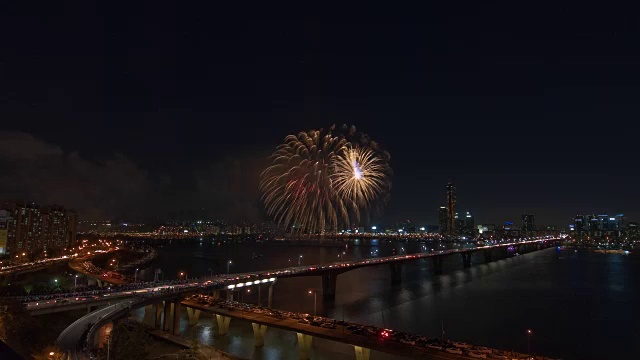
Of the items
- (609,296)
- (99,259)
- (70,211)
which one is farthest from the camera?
(70,211)

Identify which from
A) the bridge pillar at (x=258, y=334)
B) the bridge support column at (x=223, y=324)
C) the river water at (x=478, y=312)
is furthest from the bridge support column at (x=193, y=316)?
the bridge pillar at (x=258, y=334)

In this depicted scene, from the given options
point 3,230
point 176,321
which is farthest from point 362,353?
point 3,230

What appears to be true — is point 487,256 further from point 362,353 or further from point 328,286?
point 362,353

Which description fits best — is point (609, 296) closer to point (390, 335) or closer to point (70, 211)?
point (390, 335)

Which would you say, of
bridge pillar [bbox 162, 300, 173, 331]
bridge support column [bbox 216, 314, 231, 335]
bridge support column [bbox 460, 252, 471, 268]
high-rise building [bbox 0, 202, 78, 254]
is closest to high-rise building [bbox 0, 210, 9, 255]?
high-rise building [bbox 0, 202, 78, 254]


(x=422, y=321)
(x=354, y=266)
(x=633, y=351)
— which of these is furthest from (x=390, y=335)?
(x=354, y=266)

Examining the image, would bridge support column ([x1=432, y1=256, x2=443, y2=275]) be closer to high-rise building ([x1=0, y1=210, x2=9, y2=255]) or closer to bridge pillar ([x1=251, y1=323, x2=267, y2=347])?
bridge pillar ([x1=251, y1=323, x2=267, y2=347])

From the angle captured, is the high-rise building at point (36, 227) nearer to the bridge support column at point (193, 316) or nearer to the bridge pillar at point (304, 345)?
the bridge support column at point (193, 316)

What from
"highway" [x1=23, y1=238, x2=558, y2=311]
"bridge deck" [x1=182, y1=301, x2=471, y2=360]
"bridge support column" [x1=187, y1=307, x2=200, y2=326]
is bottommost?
"bridge support column" [x1=187, y1=307, x2=200, y2=326]
